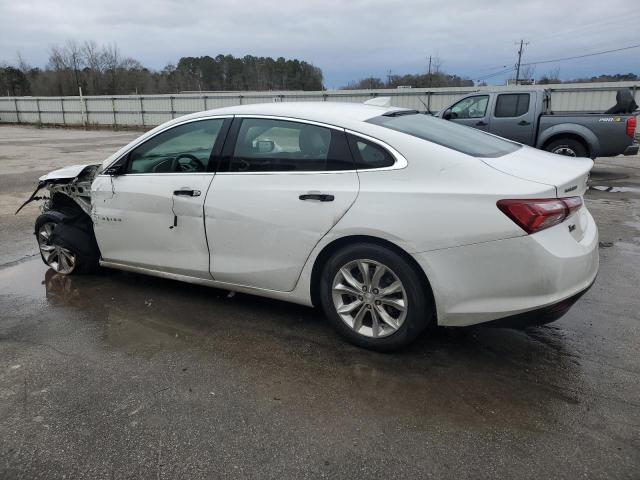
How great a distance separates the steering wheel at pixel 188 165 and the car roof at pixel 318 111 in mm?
339

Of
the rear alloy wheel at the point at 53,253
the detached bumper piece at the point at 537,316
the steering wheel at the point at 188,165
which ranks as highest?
the steering wheel at the point at 188,165

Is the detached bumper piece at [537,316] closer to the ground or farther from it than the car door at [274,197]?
closer to the ground

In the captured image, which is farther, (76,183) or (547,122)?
(547,122)

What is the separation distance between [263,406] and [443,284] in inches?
49.4

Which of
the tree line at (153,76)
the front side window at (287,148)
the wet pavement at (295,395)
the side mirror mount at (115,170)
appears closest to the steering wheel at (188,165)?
the front side window at (287,148)

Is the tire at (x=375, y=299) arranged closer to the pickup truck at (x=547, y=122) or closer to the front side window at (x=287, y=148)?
the front side window at (x=287, y=148)

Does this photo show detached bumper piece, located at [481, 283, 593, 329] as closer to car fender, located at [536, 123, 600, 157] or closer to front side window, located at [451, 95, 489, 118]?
car fender, located at [536, 123, 600, 157]

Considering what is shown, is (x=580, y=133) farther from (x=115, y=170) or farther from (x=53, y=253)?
(x=53, y=253)

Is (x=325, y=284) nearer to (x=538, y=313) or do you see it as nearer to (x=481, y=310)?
(x=481, y=310)

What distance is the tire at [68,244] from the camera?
484 centimetres

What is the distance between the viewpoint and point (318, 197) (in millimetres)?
3303

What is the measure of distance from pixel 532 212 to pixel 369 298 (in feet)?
3.65

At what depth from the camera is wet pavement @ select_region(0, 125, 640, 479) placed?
239 cm

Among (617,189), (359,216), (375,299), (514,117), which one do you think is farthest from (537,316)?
(514,117)
